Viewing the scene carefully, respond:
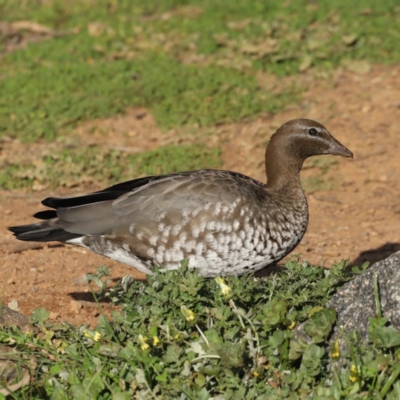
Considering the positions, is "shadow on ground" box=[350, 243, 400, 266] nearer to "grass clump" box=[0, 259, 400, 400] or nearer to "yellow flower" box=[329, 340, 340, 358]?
"grass clump" box=[0, 259, 400, 400]

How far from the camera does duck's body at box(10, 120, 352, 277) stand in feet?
19.4

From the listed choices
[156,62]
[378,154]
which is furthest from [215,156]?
[156,62]

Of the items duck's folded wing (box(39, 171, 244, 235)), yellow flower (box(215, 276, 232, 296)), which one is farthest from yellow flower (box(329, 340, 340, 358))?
duck's folded wing (box(39, 171, 244, 235))

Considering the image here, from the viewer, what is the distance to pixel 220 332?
4.82 metres

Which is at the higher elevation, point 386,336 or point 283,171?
point 386,336

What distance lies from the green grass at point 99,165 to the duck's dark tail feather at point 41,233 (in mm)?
2282

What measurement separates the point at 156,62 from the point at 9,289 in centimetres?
516

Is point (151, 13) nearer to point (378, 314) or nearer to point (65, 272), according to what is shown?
point (65, 272)

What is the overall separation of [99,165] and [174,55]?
2.87 meters

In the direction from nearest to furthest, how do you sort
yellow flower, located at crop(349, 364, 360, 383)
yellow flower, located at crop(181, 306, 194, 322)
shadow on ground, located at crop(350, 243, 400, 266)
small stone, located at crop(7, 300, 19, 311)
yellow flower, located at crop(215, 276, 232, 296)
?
yellow flower, located at crop(349, 364, 360, 383), yellow flower, located at crop(181, 306, 194, 322), yellow flower, located at crop(215, 276, 232, 296), small stone, located at crop(7, 300, 19, 311), shadow on ground, located at crop(350, 243, 400, 266)

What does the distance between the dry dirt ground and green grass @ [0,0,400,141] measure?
0.26 metres

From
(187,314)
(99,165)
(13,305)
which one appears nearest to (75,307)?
(13,305)

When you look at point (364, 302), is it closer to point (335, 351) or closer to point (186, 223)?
point (335, 351)

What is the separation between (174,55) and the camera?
1120 centimetres
